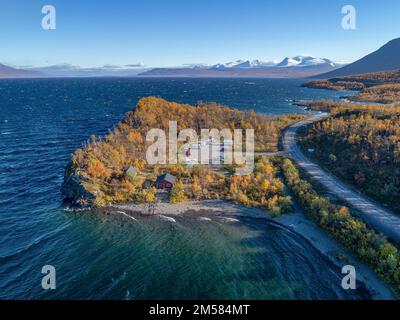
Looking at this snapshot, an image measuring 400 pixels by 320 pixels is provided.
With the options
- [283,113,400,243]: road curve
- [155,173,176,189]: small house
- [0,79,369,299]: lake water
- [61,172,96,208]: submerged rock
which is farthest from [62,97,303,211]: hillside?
[283,113,400,243]: road curve

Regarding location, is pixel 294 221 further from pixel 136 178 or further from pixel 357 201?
pixel 136 178

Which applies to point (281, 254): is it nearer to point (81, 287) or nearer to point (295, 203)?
point (295, 203)

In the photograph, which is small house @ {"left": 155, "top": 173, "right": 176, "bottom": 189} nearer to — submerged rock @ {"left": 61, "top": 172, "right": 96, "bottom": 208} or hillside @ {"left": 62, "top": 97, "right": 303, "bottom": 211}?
hillside @ {"left": 62, "top": 97, "right": 303, "bottom": 211}

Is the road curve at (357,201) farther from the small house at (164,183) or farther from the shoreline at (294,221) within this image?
the small house at (164,183)

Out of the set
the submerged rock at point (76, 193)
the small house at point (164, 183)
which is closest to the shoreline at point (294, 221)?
the submerged rock at point (76, 193)
